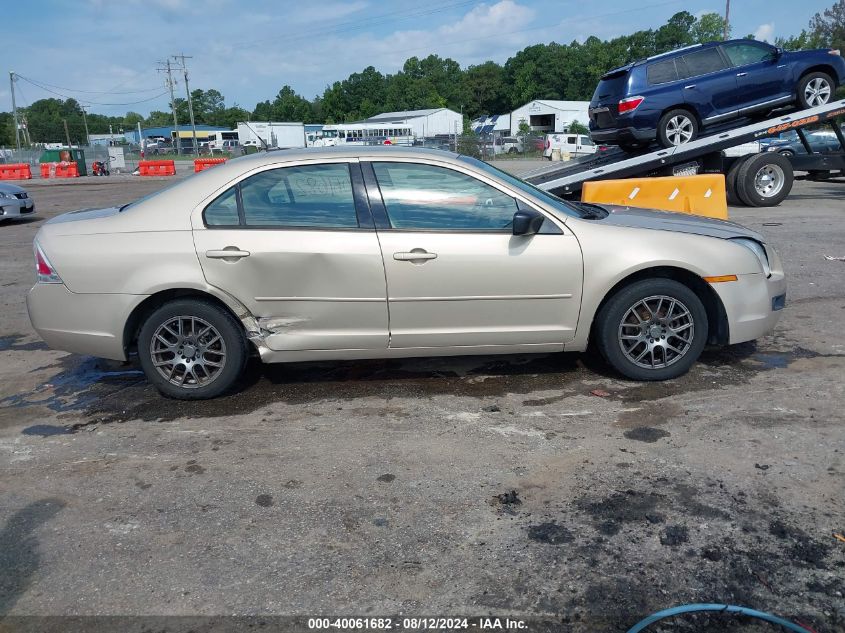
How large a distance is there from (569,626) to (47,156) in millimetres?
50559

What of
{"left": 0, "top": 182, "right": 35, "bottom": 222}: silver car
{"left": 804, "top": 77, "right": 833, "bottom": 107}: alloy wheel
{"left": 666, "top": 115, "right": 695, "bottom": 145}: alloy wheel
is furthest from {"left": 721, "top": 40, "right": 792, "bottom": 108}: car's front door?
{"left": 0, "top": 182, "right": 35, "bottom": 222}: silver car

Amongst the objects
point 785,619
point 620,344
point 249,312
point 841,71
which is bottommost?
point 785,619

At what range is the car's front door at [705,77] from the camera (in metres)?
12.2

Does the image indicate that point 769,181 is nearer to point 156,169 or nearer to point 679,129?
point 679,129

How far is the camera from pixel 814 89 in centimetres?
1238

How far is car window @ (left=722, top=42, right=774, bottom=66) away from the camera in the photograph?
12.2 m

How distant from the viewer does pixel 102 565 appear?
2.95 meters

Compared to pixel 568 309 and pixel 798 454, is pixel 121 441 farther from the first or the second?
pixel 798 454

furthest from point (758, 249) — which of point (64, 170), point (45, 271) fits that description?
point (64, 170)

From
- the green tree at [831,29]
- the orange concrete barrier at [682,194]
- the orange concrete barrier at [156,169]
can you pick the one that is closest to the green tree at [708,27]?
the green tree at [831,29]

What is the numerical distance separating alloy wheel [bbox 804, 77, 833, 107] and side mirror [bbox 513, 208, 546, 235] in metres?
10.4

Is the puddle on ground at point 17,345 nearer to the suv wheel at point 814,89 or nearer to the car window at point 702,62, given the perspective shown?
the car window at point 702,62

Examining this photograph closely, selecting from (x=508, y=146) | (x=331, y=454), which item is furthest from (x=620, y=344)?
(x=508, y=146)

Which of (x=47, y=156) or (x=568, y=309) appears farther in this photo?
(x=47, y=156)
